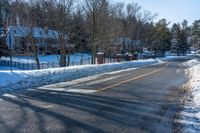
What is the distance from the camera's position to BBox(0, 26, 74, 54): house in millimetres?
37881

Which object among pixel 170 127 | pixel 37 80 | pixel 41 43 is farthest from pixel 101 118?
pixel 41 43

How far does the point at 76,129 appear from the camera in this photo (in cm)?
748

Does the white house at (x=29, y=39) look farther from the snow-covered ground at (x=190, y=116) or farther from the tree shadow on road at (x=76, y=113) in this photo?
the snow-covered ground at (x=190, y=116)

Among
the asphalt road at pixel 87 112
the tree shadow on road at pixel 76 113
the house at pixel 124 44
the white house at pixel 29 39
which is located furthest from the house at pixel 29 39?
the house at pixel 124 44

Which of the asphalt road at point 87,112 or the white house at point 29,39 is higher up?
the white house at point 29,39

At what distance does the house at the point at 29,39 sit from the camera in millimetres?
37881

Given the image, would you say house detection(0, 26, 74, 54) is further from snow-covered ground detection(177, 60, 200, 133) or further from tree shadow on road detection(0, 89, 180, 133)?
snow-covered ground detection(177, 60, 200, 133)

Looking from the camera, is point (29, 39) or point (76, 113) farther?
point (29, 39)

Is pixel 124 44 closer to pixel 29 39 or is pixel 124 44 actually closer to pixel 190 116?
pixel 29 39

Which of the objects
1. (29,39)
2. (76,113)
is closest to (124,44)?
(29,39)

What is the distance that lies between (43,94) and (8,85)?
3.39 metres

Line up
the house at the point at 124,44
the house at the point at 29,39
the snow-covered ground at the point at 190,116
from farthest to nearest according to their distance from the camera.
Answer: the house at the point at 124,44 → the house at the point at 29,39 → the snow-covered ground at the point at 190,116

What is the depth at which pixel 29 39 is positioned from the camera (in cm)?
4472

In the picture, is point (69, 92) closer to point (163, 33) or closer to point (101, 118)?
point (101, 118)
